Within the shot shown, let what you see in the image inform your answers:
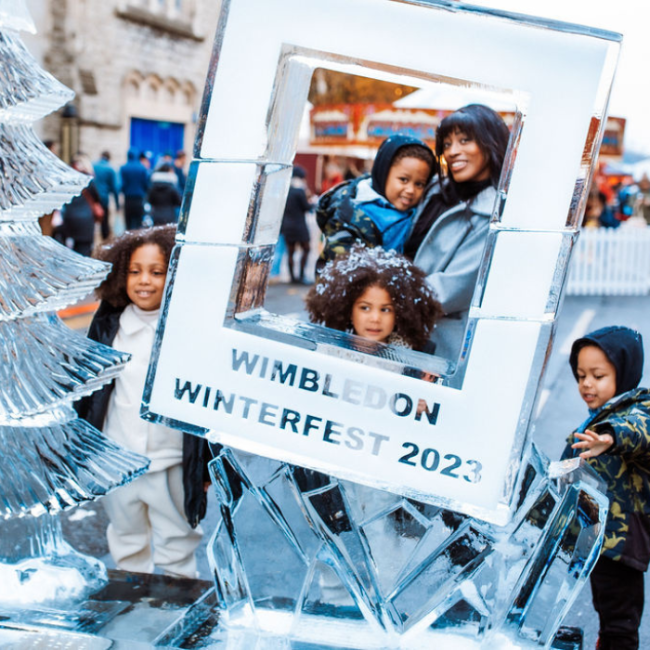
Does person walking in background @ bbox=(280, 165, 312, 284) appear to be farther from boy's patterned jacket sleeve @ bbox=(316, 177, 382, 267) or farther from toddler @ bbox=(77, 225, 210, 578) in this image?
toddler @ bbox=(77, 225, 210, 578)

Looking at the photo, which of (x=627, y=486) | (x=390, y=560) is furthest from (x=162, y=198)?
(x=390, y=560)

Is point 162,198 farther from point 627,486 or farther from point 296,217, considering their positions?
point 627,486

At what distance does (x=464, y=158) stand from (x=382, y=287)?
45 centimetres

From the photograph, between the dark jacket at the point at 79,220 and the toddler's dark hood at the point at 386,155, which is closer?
the toddler's dark hood at the point at 386,155

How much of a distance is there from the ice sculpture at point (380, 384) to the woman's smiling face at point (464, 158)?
0.65 metres

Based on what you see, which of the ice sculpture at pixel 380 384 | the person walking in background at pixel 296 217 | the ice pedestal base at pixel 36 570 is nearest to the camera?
the ice sculpture at pixel 380 384

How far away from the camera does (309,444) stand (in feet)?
5.24

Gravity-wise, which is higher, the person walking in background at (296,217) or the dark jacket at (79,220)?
the person walking in background at (296,217)

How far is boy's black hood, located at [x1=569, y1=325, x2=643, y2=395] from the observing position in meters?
2.18

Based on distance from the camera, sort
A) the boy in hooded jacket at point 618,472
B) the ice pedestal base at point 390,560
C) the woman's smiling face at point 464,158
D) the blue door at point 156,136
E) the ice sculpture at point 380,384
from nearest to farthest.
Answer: the ice sculpture at point 380,384 < the ice pedestal base at point 390,560 < the boy in hooded jacket at point 618,472 < the woman's smiling face at point 464,158 < the blue door at point 156,136

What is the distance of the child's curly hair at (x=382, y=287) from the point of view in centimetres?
212

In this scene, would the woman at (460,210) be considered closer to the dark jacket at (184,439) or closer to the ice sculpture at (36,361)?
the dark jacket at (184,439)

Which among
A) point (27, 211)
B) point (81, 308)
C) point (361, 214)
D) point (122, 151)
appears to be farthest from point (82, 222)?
point (122, 151)

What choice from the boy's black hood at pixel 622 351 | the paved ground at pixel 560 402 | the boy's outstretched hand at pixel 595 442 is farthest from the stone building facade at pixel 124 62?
the boy's outstretched hand at pixel 595 442
